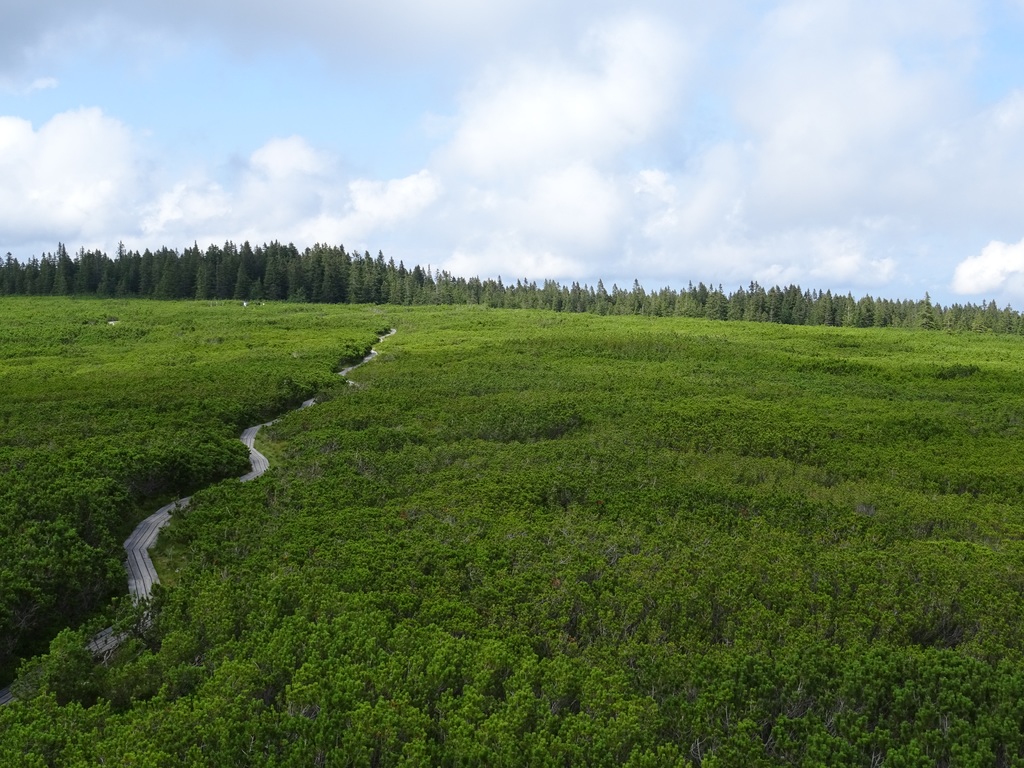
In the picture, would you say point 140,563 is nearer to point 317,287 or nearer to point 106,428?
point 106,428

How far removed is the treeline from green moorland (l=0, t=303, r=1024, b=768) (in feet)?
303

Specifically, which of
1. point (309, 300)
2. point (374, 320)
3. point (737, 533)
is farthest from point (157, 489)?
point (309, 300)

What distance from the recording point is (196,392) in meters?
36.3

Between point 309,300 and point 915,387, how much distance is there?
99119 mm

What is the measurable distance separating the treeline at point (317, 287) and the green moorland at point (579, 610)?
92.3m

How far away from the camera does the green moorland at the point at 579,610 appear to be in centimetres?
1038

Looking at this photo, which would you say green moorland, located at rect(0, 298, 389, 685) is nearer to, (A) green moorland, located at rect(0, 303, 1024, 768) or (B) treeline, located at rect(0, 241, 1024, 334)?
(A) green moorland, located at rect(0, 303, 1024, 768)

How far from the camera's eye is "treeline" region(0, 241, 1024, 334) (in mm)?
115562

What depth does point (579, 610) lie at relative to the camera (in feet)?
47.3

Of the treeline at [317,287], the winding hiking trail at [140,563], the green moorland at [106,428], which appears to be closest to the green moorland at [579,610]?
the winding hiking trail at [140,563]

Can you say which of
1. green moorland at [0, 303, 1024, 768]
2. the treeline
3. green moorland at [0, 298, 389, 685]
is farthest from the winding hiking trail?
the treeline

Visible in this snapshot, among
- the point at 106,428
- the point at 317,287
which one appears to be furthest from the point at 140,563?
the point at 317,287

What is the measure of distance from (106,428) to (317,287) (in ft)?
307

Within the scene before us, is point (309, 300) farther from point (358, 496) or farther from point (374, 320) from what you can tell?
point (358, 496)
